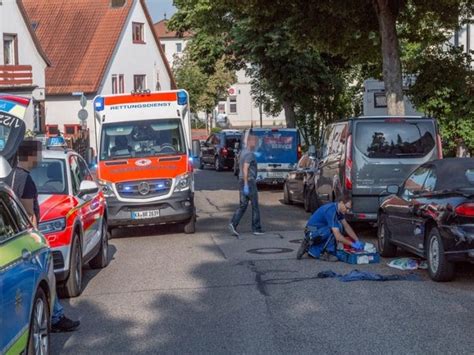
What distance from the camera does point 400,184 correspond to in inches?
605

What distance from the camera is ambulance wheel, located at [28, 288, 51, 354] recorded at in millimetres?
6543

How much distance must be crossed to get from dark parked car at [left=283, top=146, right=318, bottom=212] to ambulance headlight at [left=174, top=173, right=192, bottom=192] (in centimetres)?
315

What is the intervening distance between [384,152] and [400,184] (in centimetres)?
61

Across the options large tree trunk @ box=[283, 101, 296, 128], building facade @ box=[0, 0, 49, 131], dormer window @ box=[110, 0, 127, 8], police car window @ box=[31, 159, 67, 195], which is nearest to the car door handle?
police car window @ box=[31, 159, 67, 195]

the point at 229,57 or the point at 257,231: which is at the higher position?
the point at 229,57

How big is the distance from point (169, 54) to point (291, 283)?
4175 inches

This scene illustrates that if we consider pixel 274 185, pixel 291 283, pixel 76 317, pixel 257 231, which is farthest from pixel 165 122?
Result: pixel 274 185

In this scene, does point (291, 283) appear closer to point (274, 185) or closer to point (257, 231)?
point (257, 231)

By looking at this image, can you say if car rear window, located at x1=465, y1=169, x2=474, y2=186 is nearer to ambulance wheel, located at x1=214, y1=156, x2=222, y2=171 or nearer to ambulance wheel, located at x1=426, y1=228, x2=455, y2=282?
ambulance wheel, located at x1=426, y1=228, x2=455, y2=282

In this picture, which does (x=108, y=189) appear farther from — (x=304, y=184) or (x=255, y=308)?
(x=255, y=308)

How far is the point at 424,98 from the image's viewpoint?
24891mm

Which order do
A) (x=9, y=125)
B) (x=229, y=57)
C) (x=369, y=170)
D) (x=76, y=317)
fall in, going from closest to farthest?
(x=9, y=125) < (x=76, y=317) < (x=369, y=170) < (x=229, y=57)

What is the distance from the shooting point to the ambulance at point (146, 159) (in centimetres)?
1688

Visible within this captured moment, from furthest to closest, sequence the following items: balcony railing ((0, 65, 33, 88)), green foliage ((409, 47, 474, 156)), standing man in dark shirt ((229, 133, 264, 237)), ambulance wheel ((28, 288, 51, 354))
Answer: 1. balcony railing ((0, 65, 33, 88))
2. green foliage ((409, 47, 474, 156))
3. standing man in dark shirt ((229, 133, 264, 237))
4. ambulance wheel ((28, 288, 51, 354))
